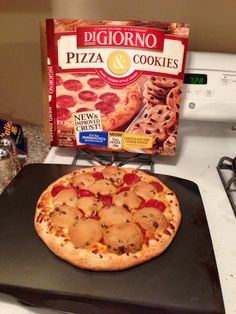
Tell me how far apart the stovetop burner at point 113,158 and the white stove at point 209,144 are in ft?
0.05

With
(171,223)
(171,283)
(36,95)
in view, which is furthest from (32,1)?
(171,283)

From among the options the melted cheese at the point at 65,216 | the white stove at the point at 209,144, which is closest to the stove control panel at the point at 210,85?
the white stove at the point at 209,144

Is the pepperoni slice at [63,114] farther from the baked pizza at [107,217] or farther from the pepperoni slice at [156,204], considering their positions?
the pepperoni slice at [156,204]

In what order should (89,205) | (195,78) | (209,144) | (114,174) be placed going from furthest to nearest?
(209,144) < (195,78) < (114,174) < (89,205)

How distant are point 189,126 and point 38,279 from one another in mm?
685

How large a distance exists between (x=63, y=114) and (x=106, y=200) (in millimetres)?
290

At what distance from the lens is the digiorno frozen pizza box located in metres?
0.84

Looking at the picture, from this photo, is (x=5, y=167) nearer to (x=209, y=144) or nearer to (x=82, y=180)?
(x=82, y=180)

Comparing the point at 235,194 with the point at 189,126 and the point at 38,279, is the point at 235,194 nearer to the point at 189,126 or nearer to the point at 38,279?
the point at 189,126

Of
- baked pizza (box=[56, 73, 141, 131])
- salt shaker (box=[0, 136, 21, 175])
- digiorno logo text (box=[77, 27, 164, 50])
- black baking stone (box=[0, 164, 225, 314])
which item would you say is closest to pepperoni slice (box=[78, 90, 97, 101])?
baked pizza (box=[56, 73, 141, 131])

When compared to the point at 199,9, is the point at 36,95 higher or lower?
lower

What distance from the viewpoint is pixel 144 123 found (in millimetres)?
909

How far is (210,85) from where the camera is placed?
37.1 inches

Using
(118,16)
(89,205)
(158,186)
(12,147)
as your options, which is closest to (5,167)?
(12,147)
